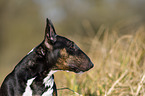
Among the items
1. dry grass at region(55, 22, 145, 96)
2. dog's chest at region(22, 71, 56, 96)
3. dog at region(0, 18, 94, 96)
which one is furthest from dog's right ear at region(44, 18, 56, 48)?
dry grass at region(55, 22, 145, 96)

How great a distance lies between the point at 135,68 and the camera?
109 inches

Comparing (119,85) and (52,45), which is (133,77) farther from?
(52,45)

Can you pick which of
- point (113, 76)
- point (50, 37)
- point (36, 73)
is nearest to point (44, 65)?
point (36, 73)

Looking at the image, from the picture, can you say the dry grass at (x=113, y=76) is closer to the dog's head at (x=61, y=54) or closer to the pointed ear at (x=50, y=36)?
the dog's head at (x=61, y=54)

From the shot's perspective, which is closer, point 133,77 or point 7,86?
point 7,86

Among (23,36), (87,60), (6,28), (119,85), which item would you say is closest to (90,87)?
(119,85)

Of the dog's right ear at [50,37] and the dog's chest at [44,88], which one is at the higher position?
the dog's right ear at [50,37]

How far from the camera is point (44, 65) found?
1.49 metres

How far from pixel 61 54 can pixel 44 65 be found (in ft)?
0.45

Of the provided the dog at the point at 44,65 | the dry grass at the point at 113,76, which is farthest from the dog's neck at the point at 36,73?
the dry grass at the point at 113,76

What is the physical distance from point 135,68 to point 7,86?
1740mm

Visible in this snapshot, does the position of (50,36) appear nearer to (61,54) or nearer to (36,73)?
(61,54)

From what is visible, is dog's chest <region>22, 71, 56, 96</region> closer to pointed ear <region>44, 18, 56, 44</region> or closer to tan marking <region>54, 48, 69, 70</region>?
tan marking <region>54, 48, 69, 70</region>

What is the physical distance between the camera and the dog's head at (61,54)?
146 centimetres
